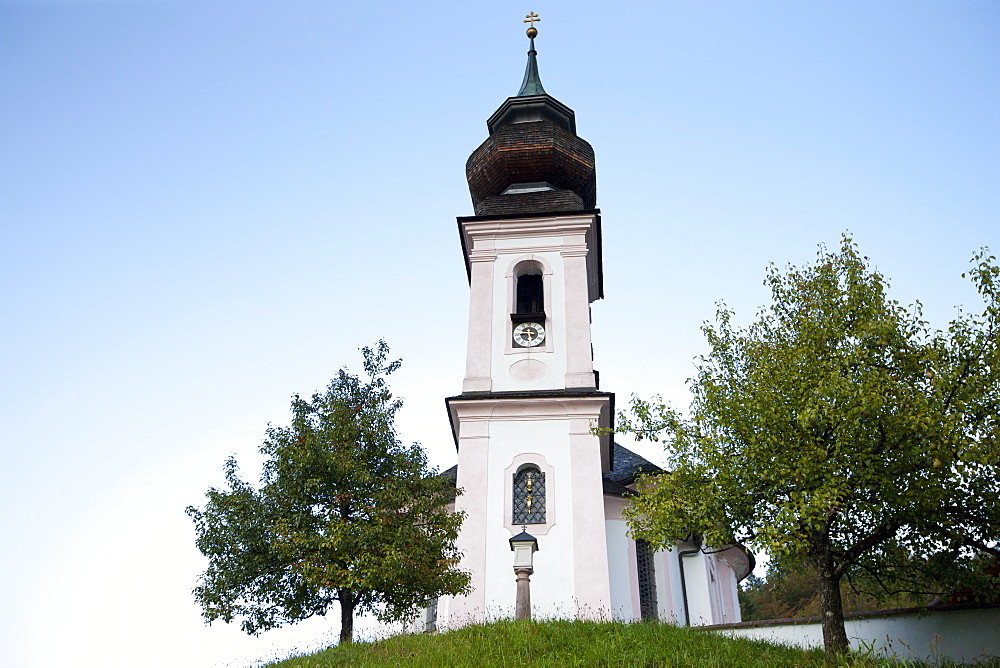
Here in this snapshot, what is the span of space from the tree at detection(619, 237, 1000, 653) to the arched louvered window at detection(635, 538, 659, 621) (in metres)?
5.88

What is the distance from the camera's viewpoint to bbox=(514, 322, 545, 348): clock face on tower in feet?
66.2

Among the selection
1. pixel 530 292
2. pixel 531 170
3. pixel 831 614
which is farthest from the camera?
pixel 531 170

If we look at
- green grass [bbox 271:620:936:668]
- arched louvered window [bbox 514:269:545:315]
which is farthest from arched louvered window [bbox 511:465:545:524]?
arched louvered window [bbox 514:269:545:315]

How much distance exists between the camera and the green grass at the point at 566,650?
10609 mm

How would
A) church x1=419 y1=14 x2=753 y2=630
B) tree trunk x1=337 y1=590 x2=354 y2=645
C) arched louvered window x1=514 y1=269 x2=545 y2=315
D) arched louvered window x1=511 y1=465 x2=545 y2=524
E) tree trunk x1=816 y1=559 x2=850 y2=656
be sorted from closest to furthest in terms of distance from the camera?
1. tree trunk x1=816 y1=559 x2=850 y2=656
2. tree trunk x1=337 y1=590 x2=354 y2=645
3. church x1=419 y1=14 x2=753 y2=630
4. arched louvered window x1=511 y1=465 x2=545 y2=524
5. arched louvered window x1=514 y1=269 x2=545 y2=315

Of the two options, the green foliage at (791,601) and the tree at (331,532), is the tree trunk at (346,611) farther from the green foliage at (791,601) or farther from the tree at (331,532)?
the green foliage at (791,601)

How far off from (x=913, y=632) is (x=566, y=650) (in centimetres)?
727

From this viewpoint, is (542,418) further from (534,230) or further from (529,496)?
(534,230)

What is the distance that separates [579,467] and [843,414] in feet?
22.9

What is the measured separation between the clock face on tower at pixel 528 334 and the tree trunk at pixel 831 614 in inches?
352

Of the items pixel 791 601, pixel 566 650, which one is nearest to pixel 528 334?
pixel 566 650

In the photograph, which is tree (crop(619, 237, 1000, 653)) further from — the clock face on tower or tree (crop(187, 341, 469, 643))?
the clock face on tower

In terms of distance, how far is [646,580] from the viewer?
64.5 feet

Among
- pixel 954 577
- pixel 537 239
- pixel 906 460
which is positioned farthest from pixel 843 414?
pixel 537 239
